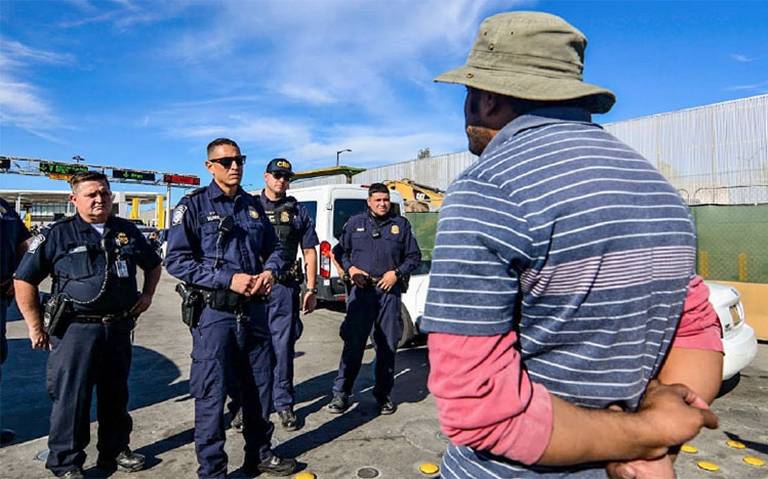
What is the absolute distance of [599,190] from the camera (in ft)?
3.06

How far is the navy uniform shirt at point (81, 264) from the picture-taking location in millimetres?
3260

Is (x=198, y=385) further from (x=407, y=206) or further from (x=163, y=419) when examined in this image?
(x=407, y=206)

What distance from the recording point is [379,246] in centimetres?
468

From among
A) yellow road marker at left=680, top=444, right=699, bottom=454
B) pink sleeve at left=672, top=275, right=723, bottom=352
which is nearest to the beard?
pink sleeve at left=672, top=275, right=723, bottom=352

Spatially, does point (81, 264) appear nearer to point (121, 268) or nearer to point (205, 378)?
point (121, 268)

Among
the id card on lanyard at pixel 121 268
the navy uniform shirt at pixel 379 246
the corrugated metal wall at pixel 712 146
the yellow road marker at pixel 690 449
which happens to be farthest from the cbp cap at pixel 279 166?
the corrugated metal wall at pixel 712 146

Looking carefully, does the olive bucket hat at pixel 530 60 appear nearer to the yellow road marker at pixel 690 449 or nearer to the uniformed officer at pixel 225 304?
the uniformed officer at pixel 225 304

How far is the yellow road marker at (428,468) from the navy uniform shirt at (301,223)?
216 centimetres

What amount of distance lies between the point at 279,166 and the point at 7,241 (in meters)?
2.21

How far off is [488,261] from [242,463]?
10.4 ft

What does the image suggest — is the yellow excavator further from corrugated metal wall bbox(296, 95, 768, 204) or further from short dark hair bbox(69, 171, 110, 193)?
short dark hair bbox(69, 171, 110, 193)

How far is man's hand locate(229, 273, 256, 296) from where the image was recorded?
3.06 m

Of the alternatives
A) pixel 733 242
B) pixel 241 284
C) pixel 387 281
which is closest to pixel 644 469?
pixel 241 284

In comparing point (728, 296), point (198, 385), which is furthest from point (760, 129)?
point (198, 385)
